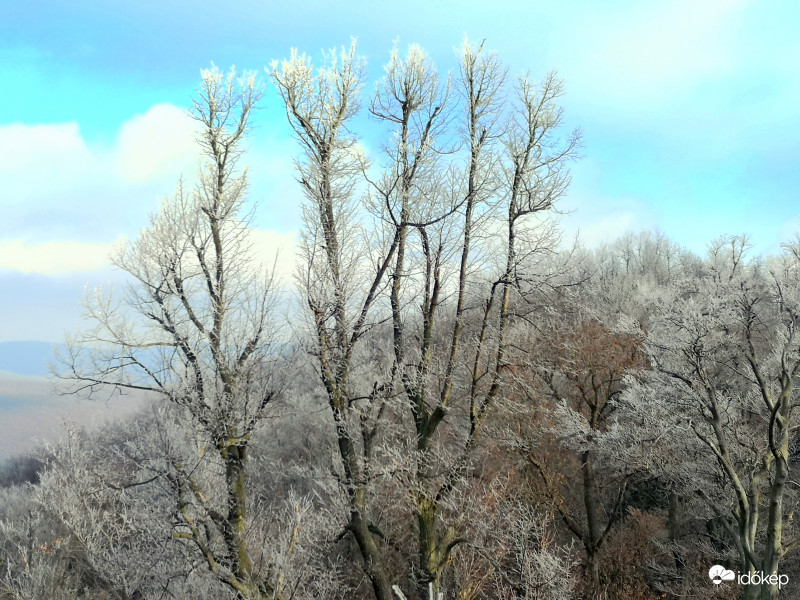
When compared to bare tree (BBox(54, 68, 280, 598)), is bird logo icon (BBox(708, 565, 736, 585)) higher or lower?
lower

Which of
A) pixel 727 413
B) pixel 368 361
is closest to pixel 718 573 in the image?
pixel 727 413

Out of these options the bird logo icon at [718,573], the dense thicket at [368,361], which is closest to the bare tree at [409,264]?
the dense thicket at [368,361]

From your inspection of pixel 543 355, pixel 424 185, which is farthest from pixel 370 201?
pixel 543 355

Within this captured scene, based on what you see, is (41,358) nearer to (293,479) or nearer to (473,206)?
(473,206)

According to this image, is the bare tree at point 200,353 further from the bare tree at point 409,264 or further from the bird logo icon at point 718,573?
the bird logo icon at point 718,573

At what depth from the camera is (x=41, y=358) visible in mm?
8945

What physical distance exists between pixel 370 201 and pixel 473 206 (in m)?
2.03

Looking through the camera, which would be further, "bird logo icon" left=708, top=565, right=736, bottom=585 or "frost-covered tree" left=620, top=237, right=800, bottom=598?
"bird logo icon" left=708, top=565, right=736, bottom=585

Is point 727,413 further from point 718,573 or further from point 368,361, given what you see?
point 368,361

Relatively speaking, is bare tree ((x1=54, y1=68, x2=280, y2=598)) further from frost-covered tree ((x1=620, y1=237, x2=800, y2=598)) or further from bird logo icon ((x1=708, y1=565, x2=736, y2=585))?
bird logo icon ((x1=708, y1=565, x2=736, y2=585))

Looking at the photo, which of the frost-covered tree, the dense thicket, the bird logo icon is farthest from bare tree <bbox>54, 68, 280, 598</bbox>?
the bird logo icon

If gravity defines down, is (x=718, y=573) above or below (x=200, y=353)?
below

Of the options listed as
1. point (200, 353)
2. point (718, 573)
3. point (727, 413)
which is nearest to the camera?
point (200, 353)

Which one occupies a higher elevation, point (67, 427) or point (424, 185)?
point (424, 185)
